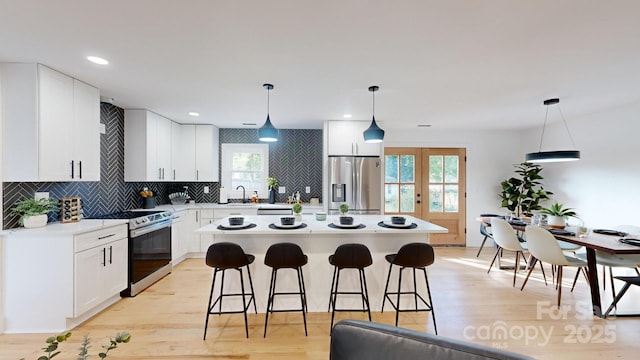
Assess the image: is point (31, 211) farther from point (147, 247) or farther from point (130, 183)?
point (130, 183)

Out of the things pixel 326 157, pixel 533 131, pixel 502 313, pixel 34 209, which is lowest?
pixel 502 313

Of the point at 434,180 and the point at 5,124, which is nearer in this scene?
the point at 5,124

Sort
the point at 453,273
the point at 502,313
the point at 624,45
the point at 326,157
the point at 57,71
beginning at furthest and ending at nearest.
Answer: the point at 326,157 → the point at 453,273 → the point at 502,313 → the point at 57,71 → the point at 624,45

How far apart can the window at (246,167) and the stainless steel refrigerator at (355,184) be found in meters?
1.53

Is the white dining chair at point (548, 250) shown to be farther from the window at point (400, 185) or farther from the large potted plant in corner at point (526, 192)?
the window at point (400, 185)

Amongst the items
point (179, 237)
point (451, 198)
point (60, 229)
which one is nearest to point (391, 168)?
point (451, 198)

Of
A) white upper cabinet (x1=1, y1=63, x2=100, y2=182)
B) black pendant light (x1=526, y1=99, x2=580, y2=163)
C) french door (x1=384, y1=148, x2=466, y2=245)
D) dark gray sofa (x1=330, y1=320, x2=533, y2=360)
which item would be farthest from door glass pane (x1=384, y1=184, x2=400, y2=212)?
white upper cabinet (x1=1, y1=63, x2=100, y2=182)

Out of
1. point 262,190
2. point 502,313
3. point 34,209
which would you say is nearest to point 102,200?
point 34,209

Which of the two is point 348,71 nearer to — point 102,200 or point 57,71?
point 57,71

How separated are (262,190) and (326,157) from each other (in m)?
1.59

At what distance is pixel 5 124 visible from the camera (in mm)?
2324

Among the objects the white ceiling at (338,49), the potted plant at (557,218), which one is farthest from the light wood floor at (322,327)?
the white ceiling at (338,49)

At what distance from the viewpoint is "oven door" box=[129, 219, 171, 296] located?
122 inches

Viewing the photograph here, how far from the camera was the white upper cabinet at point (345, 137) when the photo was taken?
14.6 feet
